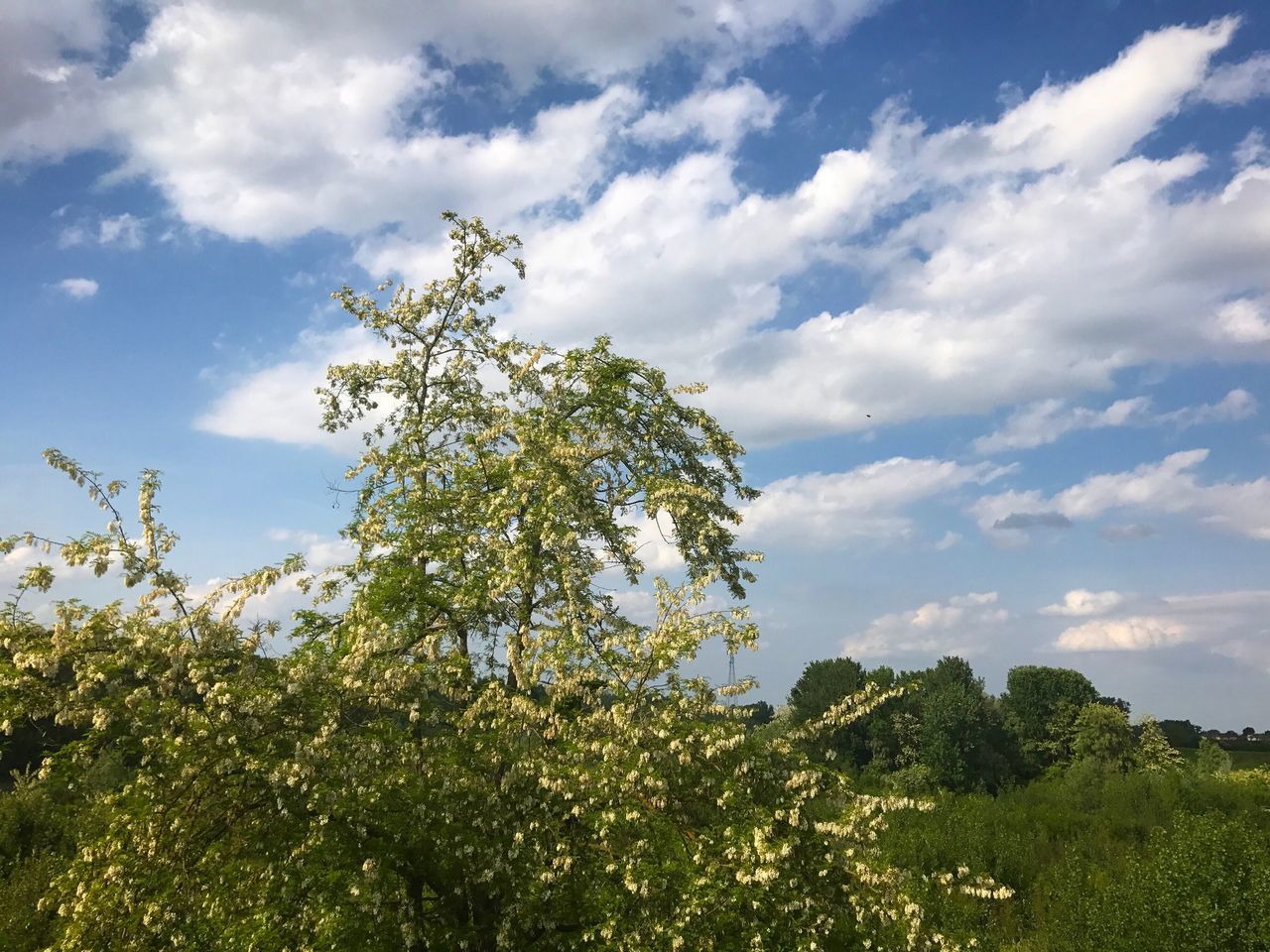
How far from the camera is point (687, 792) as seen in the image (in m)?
11.1

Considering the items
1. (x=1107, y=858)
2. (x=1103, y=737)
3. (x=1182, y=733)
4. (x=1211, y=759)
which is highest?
(x=1103, y=737)

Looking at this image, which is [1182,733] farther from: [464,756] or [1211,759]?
[464,756]

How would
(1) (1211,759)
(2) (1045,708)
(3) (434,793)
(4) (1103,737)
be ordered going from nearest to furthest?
(3) (434,793)
(1) (1211,759)
(4) (1103,737)
(2) (1045,708)

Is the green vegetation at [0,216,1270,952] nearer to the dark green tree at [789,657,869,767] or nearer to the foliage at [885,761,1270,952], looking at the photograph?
the foliage at [885,761,1270,952]

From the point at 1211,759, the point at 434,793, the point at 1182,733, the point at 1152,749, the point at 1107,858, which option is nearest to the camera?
the point at 434,793

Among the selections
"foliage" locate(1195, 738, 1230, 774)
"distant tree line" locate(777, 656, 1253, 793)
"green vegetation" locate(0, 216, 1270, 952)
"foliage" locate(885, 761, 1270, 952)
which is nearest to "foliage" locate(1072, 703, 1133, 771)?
"distant tree line" locate(777, 656, 1253, 793)

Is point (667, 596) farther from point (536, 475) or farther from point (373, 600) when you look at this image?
point (373, 600)

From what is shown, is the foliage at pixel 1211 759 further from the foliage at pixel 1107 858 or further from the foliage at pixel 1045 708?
the foliage at pixel 1045 708

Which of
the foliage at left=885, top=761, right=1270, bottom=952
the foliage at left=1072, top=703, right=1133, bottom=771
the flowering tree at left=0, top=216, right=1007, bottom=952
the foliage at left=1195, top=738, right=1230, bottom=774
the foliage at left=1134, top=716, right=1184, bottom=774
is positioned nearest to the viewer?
the flowering tree at left=0, top=216, right=1007, bottom=952

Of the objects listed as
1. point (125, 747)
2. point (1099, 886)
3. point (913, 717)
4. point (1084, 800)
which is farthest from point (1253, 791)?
point (125, 747)

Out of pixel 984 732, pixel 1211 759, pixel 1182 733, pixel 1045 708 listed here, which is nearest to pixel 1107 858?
pixel 1211 759

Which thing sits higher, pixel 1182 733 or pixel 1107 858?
pixel 1107 858

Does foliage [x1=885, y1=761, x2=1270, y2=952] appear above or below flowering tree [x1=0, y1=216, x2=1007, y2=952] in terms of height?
below

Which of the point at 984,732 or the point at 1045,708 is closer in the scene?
the point at 984,732
